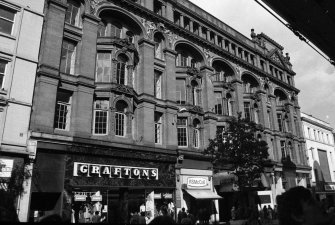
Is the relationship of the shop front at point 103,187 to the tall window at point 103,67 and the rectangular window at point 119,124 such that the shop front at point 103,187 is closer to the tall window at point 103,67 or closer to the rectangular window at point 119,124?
the rectangular window at point 119,124

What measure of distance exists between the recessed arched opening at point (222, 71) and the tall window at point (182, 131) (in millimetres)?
8229

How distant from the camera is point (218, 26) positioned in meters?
36.1

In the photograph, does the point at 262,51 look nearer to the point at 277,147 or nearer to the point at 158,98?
the point at 277,147

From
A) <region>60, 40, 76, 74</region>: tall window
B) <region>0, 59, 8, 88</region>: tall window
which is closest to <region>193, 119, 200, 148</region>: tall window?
<region>60, 40, 76, 74</region>: tall window

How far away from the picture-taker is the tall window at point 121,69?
2469 centimetres

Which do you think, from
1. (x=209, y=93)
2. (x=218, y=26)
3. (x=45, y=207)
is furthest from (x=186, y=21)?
(x=45, y=207)

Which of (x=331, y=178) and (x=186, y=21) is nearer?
(x=186, y=21)

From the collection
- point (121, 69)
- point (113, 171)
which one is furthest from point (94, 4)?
point (113, 171)

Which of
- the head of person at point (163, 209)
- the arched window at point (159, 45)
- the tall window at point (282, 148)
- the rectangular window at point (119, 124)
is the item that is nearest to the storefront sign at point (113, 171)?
the head of person at point (163, 209)

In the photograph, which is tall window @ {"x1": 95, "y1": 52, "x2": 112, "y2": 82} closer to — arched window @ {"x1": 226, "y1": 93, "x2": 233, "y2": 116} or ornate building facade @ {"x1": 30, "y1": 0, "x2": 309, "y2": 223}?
ornate building facade @ {"x1": 30, "y1": 0, "x2": 309, "y2": 223}

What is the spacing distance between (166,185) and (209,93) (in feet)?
39.2

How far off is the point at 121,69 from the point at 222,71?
610 inches

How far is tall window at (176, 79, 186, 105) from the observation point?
2977cm

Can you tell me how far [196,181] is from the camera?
27109 millimetres
